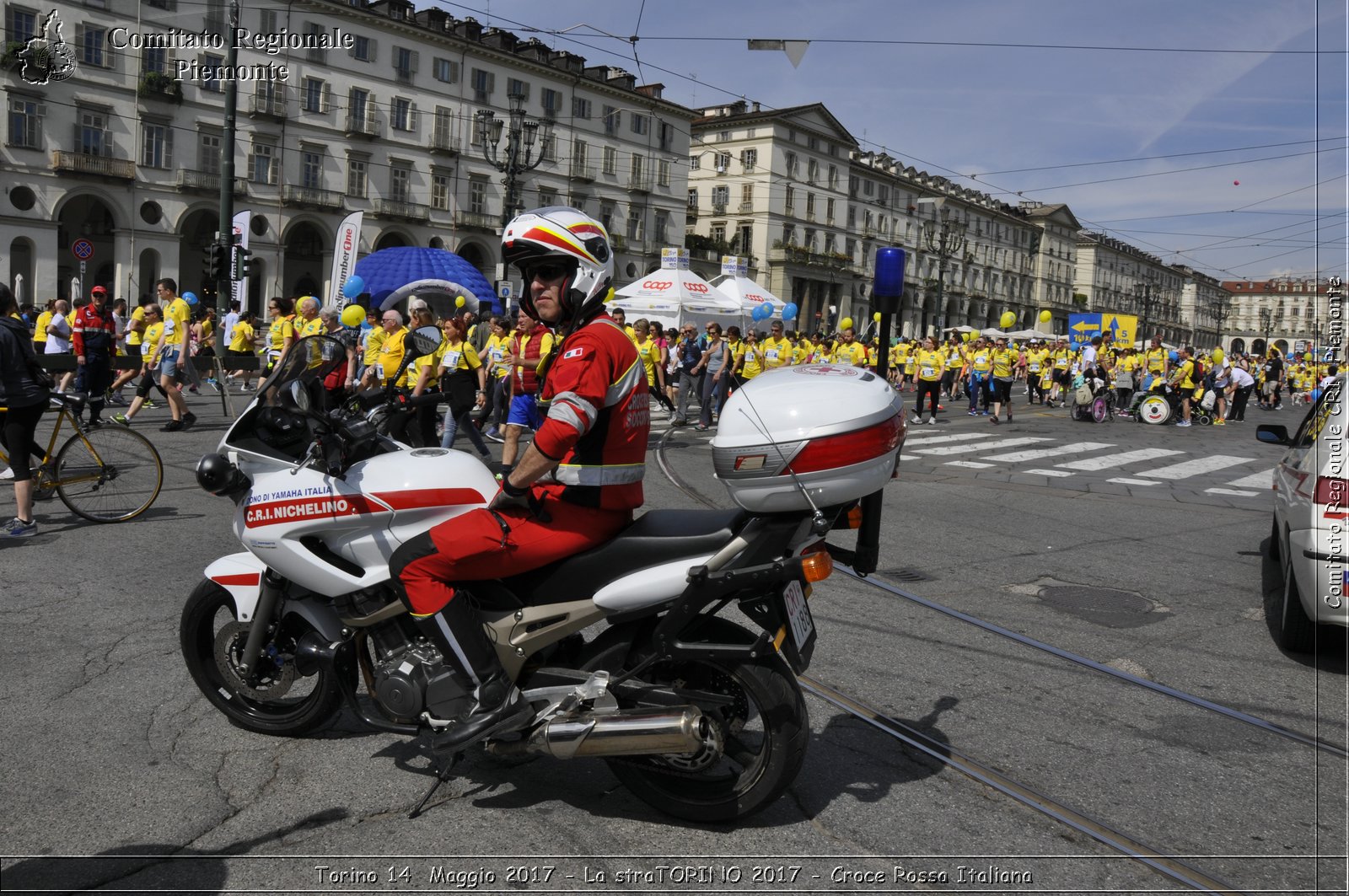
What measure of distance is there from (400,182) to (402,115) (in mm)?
3398

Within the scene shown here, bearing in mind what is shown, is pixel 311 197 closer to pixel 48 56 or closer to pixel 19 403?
pixel 48 56

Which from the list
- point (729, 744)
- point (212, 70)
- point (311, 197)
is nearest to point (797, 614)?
point (729, 744)

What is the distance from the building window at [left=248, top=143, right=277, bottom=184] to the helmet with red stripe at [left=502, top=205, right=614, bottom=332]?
49.9 m

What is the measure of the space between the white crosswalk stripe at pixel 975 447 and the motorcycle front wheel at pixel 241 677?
12248 millimetres

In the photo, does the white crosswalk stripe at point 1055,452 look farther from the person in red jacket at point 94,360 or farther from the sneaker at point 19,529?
the person in red jacket at point 94,360

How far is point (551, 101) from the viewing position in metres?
61.0

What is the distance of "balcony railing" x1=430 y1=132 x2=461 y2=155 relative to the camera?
2202 inches

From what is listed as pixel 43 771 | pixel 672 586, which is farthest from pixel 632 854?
pixel 43 771

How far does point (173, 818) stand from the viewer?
330 cm

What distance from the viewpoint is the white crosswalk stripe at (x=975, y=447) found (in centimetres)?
1541

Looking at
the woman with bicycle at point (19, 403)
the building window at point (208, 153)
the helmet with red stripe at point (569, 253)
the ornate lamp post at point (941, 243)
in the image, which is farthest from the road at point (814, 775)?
the building window at point (208, 153)

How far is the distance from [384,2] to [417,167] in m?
8.13

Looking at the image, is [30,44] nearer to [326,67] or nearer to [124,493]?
[326,67]

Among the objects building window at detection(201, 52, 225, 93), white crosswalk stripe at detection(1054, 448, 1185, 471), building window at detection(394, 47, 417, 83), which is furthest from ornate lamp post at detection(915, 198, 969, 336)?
building window at detection(201, 52, 225, 93)
